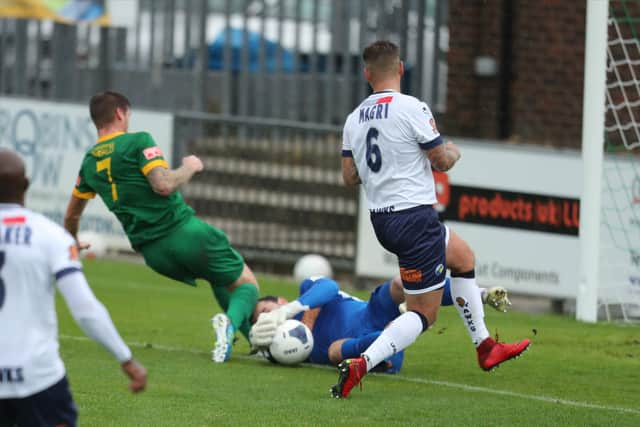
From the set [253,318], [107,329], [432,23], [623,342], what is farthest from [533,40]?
[107,329]

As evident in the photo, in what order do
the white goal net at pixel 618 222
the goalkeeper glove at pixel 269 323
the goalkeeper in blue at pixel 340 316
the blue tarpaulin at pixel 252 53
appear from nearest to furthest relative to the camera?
the goalkeeper in blue at pixel 340 316
the goalkeeper glove at pixel 269 323
the white goal net at pixel 618 222
the blue tarpaulin at pixel 252 53

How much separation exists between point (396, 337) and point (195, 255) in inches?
74.2

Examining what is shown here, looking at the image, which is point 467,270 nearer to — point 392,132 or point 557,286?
point 392,132

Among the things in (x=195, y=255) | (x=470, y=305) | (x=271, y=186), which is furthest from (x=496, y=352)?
(x=271, y=186)

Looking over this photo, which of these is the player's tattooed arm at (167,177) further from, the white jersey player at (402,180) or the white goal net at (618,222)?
the white goal net at (618,222)

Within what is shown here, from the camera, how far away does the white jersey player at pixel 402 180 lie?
769cm

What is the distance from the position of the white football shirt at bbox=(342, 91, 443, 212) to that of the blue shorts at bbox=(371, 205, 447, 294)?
0.06m

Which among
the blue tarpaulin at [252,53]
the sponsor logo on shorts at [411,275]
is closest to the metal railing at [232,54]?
the blue tarpaulin at [252,53]

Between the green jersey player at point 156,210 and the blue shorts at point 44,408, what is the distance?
3.79 meters

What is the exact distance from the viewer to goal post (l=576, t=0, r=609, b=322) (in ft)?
37.0

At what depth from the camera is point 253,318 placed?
9.27m

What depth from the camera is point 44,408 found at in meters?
4.76

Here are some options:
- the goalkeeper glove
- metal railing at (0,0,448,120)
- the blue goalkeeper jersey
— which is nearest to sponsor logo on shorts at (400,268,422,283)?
the blue goalkeeper jersey

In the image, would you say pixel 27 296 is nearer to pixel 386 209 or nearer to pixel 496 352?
pixel 386 209
